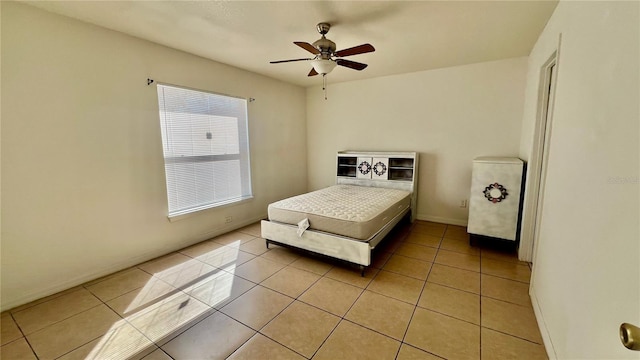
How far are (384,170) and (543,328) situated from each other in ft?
9.79

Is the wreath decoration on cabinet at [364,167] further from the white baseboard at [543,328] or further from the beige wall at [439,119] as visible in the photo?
the white baseboard at [543,328]

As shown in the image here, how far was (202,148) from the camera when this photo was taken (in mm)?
3557

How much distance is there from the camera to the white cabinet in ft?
9.73

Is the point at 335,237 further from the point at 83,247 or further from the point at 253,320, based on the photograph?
the point at 83,247

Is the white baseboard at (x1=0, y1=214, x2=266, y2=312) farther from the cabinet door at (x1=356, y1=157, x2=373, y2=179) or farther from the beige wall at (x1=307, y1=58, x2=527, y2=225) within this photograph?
the beige wall at (x1=307, y1=58, x2=527, y2=225)

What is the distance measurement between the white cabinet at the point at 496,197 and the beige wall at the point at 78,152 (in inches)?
152

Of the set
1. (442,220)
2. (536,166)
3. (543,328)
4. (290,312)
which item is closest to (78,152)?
(290,312)

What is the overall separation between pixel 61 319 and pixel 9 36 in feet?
7.94

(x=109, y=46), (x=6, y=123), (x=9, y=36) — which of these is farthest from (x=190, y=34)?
(x=6, y=123)

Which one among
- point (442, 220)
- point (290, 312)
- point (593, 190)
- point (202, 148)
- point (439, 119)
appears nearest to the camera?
point (593, 190)

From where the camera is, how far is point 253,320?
6.64 ft

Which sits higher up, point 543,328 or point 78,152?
point 78,152

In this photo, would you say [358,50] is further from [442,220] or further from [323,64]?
[442,220]

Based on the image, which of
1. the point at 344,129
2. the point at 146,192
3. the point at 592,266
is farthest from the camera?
the point at 344,129
